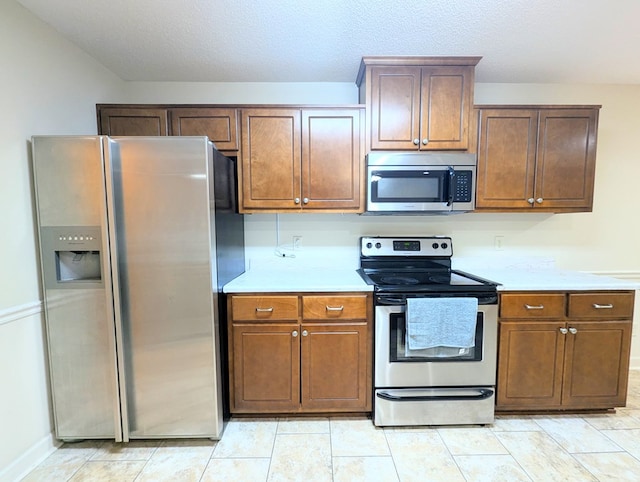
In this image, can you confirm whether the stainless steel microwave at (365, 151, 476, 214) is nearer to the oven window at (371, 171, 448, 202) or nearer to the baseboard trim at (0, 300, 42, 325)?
the oven window at (371, 171, 448, 202)

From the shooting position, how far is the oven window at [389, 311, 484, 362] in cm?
191

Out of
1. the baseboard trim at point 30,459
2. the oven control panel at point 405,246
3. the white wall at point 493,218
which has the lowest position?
the baseboard trim at point 30,459

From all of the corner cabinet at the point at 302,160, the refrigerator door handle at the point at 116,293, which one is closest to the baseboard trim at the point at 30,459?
the refrigerator door handle at the point at 116,293

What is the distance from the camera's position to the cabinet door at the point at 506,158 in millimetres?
2166

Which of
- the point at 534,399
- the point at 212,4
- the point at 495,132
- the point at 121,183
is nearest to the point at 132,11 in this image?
the point at 212,4

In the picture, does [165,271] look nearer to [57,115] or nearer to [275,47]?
[57,115]

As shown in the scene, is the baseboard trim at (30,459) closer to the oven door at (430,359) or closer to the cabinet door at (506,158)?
the oven door at (430,359)

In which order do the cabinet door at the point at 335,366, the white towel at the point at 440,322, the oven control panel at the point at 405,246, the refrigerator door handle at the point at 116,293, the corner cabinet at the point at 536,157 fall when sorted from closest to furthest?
the refrigerator door handle at the point at 116,293 < the white towel at the point at 440,322 < the cabinet door at the point at 335,366 < the corner cabinet at the point at 536,157 < the oven control panel at the point at 405,246

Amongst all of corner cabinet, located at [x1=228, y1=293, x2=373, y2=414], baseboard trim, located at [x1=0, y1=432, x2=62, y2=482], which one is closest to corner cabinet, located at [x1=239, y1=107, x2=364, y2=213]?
corner cabinet, located at [x1=228, y1=293, x2=373, y2=414]

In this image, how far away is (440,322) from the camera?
72.9 inches

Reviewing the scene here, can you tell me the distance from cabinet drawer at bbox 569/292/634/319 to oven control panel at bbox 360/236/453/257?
2.72 ft

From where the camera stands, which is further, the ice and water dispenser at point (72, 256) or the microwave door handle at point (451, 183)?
the microwave door handle at point (451, 183)

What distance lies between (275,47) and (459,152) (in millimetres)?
1425

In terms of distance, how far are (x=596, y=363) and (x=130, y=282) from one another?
9.50ft
